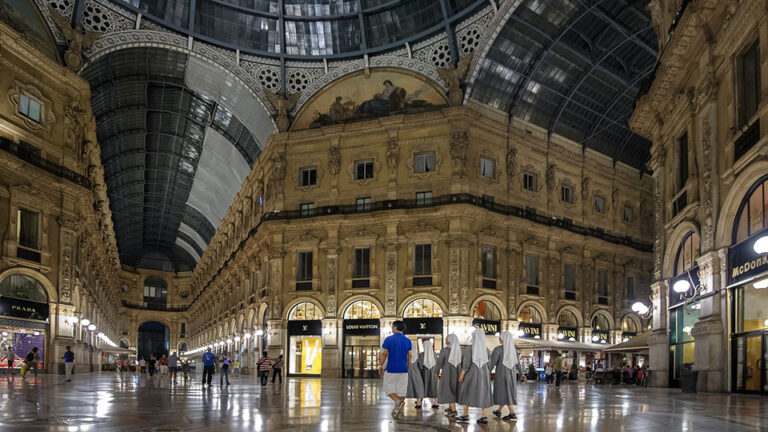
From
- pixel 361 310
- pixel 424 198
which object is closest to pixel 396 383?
pixel 424 198

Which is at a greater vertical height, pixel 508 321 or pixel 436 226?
pixel 436 226

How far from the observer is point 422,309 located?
45.1m

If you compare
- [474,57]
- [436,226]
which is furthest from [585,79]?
[436,226]

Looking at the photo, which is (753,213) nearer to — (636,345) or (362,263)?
(636,345)

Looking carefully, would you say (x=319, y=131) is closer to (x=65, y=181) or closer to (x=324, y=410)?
(x=65, y=181)

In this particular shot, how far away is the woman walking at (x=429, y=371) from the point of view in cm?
1556

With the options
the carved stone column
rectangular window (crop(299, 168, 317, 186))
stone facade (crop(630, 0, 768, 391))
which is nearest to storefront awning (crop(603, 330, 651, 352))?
stone facade (crop(630, 0, 768, 391))

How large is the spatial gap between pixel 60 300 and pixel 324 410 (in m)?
29.7

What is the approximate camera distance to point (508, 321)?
46.0 m

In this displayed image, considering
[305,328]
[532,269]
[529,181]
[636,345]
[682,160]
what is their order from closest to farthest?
[682,160] → [636,345] → [305,328] → [532,269] → [529,181]

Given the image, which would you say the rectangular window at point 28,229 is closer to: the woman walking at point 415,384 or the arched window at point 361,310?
the arched window at point 361,310

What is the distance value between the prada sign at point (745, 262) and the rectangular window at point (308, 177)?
1280 inches

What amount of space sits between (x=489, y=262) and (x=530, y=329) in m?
5.48

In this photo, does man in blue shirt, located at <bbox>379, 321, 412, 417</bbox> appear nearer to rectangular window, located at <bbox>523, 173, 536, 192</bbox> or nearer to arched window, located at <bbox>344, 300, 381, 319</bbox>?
arched window, located at <bbox>344, 300, 381, 319</bbox>
